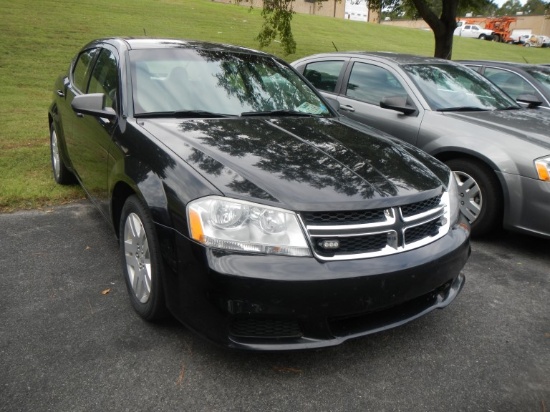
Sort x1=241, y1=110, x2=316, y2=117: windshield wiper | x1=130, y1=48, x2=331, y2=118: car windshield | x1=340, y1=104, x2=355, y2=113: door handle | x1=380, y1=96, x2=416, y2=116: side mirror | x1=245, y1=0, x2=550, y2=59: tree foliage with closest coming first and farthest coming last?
x1=130, y1=48, x2=331, y2=118: car windshield < x1=241, y1=110, x2=316, y2=117: windshield wiper < x1=380, y1=96, x2=416, y2=116: side mirror < x1=340, y1=104, x2=355, y2=113: door handle < x1=245, y1=0, x2=550, y2=59: tree foliage

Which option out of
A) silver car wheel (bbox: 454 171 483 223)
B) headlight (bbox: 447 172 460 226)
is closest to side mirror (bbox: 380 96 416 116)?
silver car wheel (bbox: 454 171 483 223)

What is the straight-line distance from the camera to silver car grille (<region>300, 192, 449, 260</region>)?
2.39 m

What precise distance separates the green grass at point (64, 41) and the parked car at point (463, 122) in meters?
3.14

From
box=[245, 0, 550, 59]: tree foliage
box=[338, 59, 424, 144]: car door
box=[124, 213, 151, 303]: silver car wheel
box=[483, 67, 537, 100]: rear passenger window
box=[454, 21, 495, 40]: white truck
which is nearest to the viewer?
box=[124, 213, 151, 303]: silver car wheel

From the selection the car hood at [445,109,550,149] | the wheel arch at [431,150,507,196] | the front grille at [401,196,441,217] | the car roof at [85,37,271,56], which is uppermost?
the car roof at [85,37,271,56]

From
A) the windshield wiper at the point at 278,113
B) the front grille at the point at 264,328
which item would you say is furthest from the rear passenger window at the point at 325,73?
the front grille at the point at 264,328

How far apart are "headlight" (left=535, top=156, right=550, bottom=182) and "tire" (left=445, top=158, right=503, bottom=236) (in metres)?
0.37

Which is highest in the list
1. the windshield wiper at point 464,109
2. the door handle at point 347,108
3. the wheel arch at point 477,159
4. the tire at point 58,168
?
the windshield wiper at point 464,109

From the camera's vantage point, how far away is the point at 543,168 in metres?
4.01

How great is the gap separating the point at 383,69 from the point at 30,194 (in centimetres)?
389

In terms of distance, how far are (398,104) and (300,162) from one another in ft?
8.30

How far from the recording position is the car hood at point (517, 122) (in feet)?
14.2

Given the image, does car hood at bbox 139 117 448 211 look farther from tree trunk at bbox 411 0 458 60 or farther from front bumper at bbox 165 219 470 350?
tree trunk at bbox 411 0 458 60

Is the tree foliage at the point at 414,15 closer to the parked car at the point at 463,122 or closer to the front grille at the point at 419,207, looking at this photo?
the parked car at the point at 463,122
